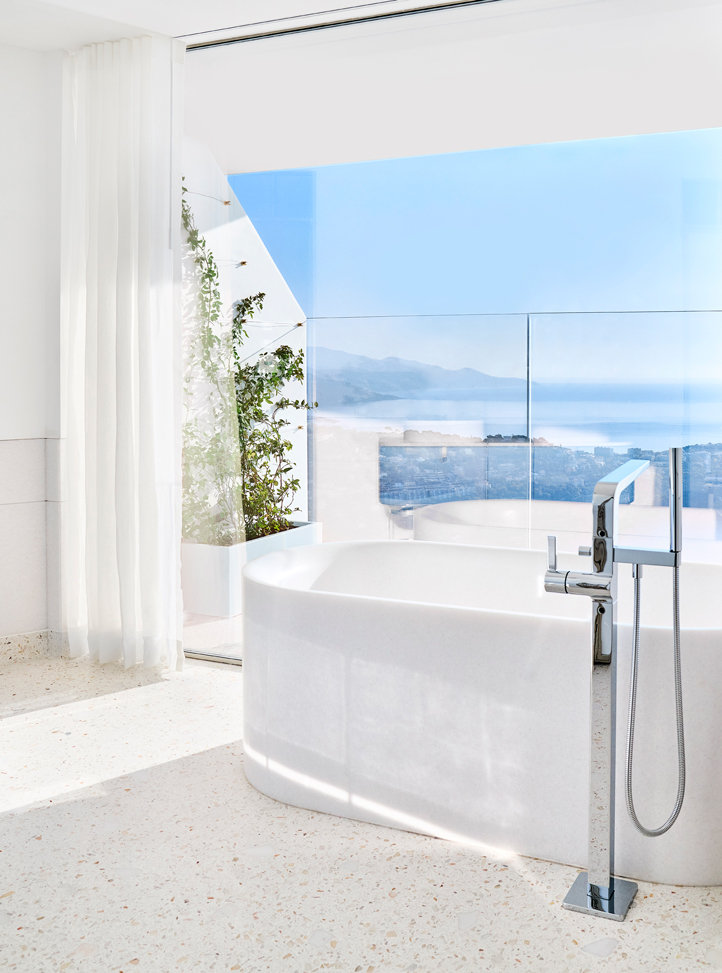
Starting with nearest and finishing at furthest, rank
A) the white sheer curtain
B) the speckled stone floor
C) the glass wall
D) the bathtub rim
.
A: the speckled stone floor
the bathtub rim
the glass wall
the white sheer curtain

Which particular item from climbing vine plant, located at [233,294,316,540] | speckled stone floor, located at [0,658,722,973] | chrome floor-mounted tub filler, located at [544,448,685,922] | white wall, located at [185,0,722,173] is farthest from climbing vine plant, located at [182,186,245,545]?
chrome floor-mounted tub filler, located at [544,448,685,922]

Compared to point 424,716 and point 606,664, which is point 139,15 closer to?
point 424,716

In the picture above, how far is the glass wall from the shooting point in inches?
125

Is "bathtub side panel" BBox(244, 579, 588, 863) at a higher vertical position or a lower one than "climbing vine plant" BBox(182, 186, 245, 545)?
lower

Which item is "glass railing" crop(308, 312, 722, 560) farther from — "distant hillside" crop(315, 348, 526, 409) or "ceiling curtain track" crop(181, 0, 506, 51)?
"ceiling curtain track" crop(181, 0, 506, 51)

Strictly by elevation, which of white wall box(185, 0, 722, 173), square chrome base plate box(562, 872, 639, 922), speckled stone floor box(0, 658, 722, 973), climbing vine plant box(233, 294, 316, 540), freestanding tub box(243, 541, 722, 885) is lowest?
speckled stone floor box(0, 658, 722, 973)

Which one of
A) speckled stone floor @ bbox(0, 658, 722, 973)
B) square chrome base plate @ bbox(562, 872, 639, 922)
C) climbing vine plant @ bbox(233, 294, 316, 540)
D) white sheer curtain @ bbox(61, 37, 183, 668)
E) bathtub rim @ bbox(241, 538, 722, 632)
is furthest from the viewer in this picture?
climbing vine plant @ bbox(233, 294, 316, 540)

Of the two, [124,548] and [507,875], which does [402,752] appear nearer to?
[507,875]

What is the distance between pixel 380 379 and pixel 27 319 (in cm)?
155

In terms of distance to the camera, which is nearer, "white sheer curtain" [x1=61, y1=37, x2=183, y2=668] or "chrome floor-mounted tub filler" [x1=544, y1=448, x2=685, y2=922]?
"chrome floor-mounted tub filler" [x1=544, y1=448, x2=685, y2=922]

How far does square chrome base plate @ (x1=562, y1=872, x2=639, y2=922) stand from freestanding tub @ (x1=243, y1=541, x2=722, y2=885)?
0.07 metres

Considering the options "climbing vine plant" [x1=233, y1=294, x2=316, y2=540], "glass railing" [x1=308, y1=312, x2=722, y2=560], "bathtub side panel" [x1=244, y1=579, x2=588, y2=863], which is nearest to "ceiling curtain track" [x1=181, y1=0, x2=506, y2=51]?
"glass railing" [x1=308, y1=312, x2=722, y2=560]

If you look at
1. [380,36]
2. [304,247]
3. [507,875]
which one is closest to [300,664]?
[507,875]

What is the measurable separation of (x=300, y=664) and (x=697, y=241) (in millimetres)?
2204
